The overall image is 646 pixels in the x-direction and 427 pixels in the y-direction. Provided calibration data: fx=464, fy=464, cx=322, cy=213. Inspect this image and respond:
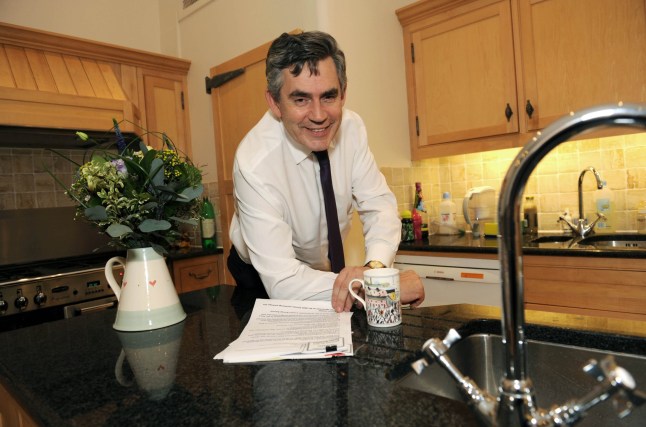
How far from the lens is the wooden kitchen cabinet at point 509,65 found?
80.7 inches

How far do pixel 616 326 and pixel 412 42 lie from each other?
7.26ft

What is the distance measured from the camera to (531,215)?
254 cm

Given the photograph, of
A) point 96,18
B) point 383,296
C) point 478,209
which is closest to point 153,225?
point 383,296

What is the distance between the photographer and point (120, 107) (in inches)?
104

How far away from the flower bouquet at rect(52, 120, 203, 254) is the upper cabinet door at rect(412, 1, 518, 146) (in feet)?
6.06

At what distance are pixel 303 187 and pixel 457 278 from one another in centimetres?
107

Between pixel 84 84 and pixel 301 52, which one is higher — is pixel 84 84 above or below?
above

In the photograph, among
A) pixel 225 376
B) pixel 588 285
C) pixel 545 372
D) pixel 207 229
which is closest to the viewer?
pixel 225 376

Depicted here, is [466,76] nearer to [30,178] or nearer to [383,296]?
[383,296]

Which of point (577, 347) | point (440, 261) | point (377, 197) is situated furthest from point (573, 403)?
point (440, 261)

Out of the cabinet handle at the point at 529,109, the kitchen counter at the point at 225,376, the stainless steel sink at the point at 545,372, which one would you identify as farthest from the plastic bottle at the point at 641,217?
the stainless steel sink at the point at 545,372

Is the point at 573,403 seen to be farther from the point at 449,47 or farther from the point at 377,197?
the point at 449,47

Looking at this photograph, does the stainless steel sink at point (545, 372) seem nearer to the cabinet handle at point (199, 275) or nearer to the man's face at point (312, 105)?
the man's face at point (312, 105)

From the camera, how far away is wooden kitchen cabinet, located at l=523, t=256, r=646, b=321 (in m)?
1.75
